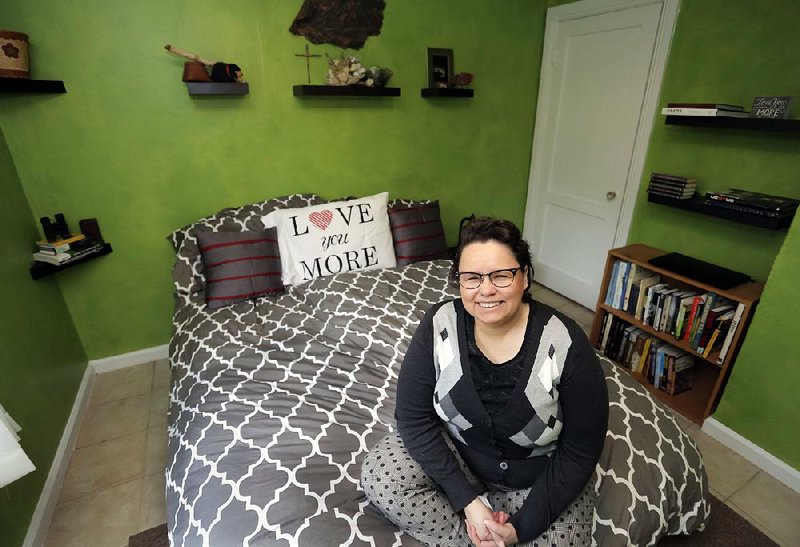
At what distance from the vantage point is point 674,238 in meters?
2.32

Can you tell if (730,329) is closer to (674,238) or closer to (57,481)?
(674,238)

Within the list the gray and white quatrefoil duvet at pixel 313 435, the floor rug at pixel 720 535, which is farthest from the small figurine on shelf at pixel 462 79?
the floor rug at pixel 720 535

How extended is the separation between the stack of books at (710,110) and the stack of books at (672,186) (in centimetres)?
32

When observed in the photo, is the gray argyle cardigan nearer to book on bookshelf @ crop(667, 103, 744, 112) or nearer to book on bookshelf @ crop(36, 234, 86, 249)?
book on bookshelf @ crop(667, 103, 744, 112)

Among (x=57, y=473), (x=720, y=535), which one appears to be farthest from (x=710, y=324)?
(x=57, y=473)

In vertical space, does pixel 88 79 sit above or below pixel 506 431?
above

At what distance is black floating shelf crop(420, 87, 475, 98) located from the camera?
257cm

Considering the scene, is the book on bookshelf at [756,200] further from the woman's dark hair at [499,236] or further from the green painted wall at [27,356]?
the green painted wall at [27,356]

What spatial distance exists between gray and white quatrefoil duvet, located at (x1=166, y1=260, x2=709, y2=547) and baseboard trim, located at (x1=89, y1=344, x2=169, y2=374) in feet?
2.32

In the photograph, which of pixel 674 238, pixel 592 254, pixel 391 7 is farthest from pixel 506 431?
pixel 391 7

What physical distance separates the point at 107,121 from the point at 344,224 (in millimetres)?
1233

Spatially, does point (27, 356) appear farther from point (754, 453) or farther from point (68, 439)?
point (754, 453)

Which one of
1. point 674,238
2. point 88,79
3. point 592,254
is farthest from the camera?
point 592,254

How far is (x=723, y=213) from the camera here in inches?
74.4
